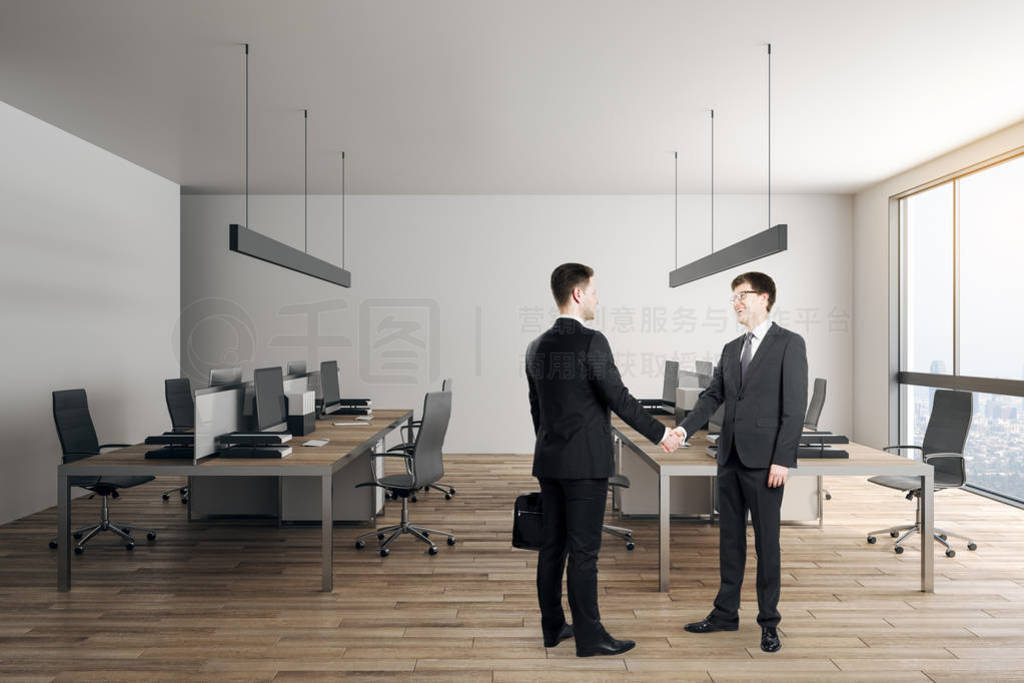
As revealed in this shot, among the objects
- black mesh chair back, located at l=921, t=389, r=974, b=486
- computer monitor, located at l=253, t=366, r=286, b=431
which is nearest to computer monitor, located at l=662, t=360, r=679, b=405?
black mesh chair back, located at l=921, t=389, r=974, b=486

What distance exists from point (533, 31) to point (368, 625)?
11.3ft

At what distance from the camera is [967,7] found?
3.75 metres

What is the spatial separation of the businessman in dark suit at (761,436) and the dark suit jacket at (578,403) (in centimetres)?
56

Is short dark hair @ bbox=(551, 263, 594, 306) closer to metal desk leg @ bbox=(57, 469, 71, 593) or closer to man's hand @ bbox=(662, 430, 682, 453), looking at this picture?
man's hand @ bbox=(662, 430, 682, 453)

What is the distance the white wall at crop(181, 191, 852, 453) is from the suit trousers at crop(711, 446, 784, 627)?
542cm

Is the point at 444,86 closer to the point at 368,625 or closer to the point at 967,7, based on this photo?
the point at 967,7

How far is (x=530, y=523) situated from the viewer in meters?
3.03

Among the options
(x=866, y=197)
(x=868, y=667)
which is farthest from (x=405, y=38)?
(x=866, y=197)

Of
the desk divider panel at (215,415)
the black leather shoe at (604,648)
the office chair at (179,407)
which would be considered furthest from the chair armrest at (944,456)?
the office chair at (179,407)

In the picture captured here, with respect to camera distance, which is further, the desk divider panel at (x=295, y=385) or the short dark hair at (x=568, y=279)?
the desk divider panel at (x=295, y=385)

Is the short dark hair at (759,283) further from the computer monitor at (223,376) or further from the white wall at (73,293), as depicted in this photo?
the white wall at (73,293)

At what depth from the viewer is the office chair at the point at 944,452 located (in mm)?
4570

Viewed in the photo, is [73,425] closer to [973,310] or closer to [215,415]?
[215,415]

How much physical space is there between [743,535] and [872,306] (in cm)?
609
